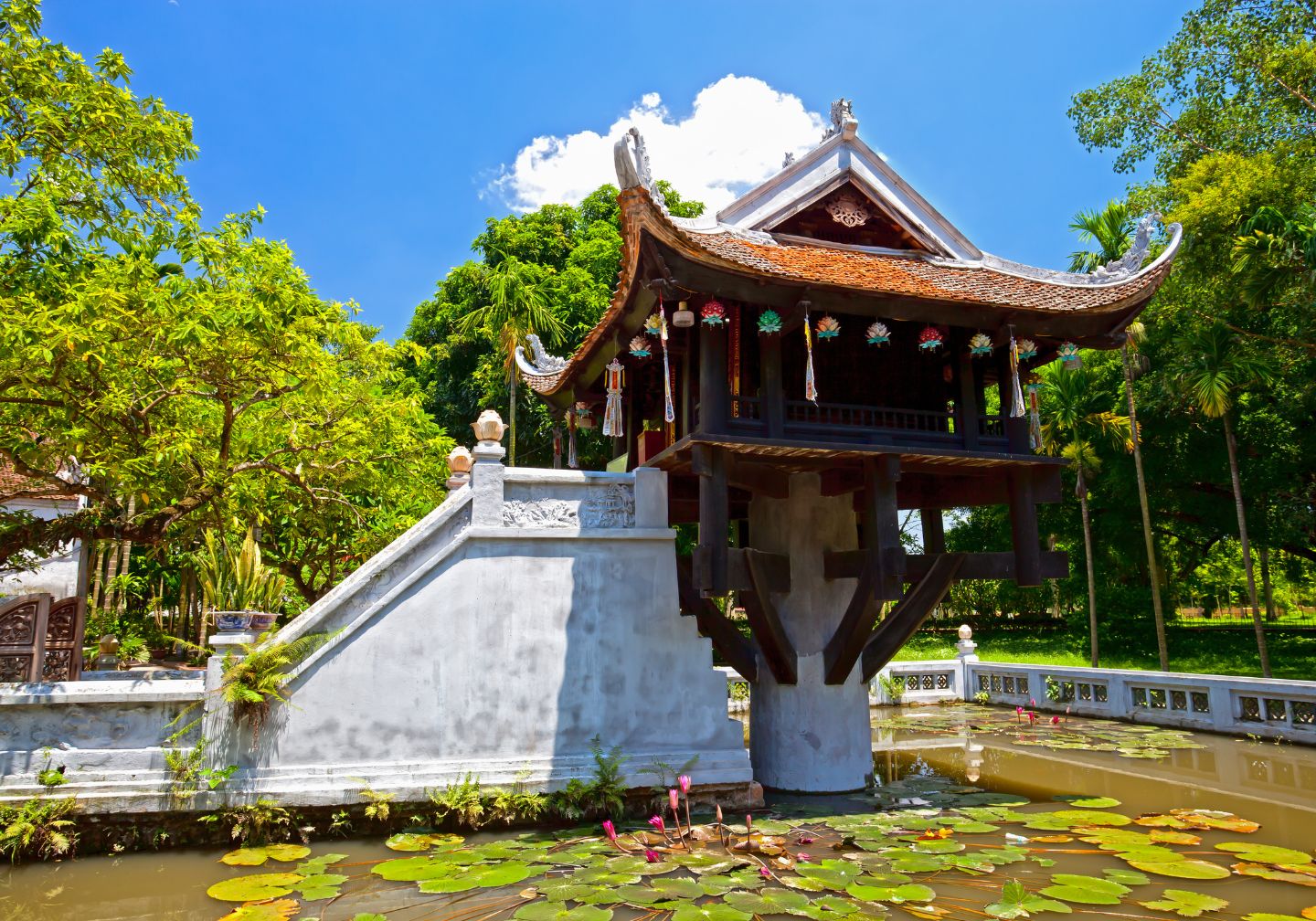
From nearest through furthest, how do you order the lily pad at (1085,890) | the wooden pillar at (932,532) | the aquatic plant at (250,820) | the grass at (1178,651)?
the lily pad at (1085,890) < the aquatic plant at (250,820) < the wooden pillar at (932,532) < the grass at (1178,651)

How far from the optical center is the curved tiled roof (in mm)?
7359

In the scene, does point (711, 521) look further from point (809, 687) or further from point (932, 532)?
point (932, 532)

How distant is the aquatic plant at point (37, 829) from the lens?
20.9 feet

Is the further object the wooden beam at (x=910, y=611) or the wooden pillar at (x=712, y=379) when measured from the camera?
the wooden beam at (x=910, y=611)

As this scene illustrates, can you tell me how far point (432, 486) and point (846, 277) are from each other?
7.87 metres

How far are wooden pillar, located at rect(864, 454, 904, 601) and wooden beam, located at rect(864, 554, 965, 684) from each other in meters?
0.66

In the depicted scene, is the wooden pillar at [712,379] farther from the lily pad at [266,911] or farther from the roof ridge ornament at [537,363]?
the lily pad at [266,911]

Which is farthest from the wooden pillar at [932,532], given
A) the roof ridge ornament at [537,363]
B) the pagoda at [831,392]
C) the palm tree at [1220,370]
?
the palm tree at [1220,370]

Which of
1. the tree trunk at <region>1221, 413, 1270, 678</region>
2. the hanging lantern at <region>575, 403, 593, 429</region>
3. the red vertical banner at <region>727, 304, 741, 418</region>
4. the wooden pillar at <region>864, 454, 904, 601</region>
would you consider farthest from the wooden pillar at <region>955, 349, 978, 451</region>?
the tree trunk at <region>1221, 413, 1270, 678</region>

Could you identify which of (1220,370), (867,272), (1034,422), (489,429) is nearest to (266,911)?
(489,429)

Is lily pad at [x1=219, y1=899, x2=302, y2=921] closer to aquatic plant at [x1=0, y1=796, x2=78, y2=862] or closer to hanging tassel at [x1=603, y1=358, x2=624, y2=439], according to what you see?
aquatic plant at [x1=0, y1=796, x2=78, y2=862]

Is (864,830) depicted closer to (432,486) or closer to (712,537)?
(712,537)

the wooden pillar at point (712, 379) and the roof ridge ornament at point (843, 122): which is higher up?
the roof ridge ornament at point (843, 122)

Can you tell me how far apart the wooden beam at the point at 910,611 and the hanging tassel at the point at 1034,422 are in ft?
4.67
